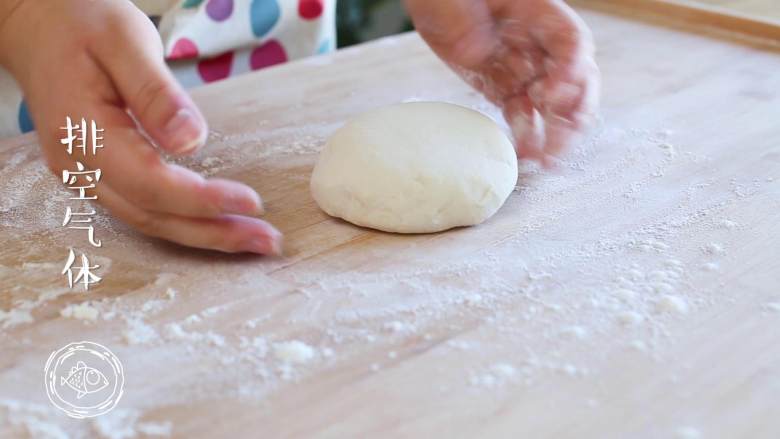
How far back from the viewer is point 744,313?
33.6 inches

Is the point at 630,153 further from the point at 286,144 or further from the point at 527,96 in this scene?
the point at 286,144

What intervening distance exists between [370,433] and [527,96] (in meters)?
0.67

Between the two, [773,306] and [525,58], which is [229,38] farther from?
[773,306]

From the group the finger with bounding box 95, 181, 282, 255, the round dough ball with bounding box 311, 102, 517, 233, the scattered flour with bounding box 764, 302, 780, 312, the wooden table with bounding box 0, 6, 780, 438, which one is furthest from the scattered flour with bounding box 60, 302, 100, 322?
the scattered flour with bounding box 764, 302, 780, 312

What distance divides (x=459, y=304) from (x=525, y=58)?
0.47 m

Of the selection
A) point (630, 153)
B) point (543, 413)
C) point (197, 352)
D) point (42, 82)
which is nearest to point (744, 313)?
point (543, 413)

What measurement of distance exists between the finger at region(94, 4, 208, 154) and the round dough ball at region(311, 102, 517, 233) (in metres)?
0.23

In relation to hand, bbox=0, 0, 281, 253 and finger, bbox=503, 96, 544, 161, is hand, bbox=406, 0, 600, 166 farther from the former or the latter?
hand, bbox=0, 0, 281, 253

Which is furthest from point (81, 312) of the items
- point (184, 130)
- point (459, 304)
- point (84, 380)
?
point (459, 304)

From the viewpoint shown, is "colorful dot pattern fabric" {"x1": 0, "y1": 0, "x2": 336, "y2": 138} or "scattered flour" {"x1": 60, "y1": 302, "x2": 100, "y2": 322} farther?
"colorful dot pattern fabric" {"x1": 0, "y1": 0, "x2": 336, "y2": 138}

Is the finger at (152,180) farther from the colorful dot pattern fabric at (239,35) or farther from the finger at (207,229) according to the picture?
the colorful dot pattern fabric at (239,35)

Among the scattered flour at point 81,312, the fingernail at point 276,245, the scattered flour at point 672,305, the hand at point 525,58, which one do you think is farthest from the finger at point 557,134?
the scattered flour at point 81,312

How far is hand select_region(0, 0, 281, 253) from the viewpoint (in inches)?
34.1

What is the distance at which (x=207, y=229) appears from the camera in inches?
36.9
